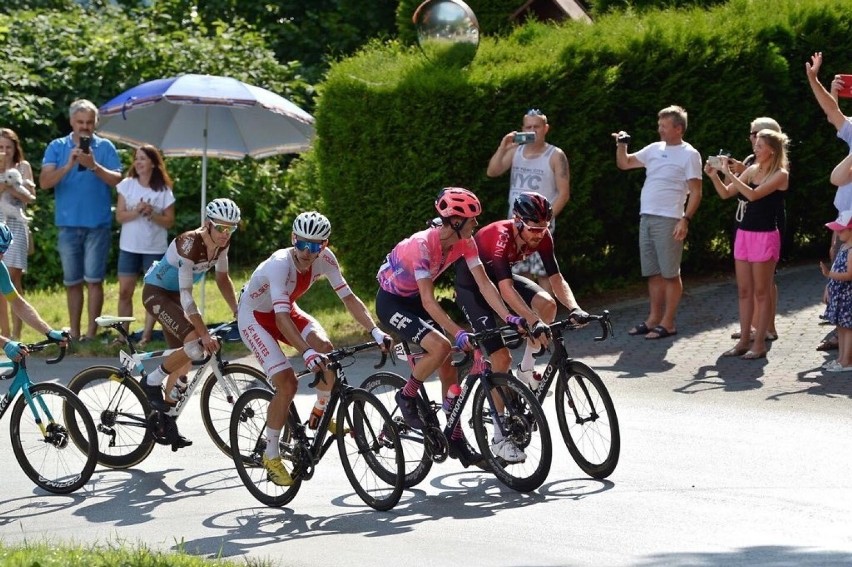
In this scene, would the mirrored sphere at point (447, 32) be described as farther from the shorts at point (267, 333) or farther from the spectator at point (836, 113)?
the shorts at point (267, 333)

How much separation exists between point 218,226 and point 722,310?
6444 millimetres

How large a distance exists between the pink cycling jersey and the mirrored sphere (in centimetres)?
495

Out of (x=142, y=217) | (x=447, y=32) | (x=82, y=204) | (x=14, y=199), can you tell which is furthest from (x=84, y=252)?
(x=447, y=32)

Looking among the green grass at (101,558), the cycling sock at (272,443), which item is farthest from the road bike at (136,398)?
the green grass at (101,558)

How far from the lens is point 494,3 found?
20906 millimetres

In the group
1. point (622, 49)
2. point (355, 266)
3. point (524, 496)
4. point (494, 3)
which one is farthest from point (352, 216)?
point (494, 3)

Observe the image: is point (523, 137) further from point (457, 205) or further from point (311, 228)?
point (311, 228)

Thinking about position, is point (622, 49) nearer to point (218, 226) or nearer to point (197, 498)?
point (218, 226)

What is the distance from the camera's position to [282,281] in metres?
9.00

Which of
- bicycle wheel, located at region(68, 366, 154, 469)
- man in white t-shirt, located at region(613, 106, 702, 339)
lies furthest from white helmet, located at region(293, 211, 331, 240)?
man in white t-shirt, located at region(613, 106, 702, 339)

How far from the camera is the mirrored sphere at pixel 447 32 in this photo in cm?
1421

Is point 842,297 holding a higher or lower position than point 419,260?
lower

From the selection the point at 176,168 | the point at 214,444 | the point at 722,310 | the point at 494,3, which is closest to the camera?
the point at 214,444

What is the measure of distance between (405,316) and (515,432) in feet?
3.56
